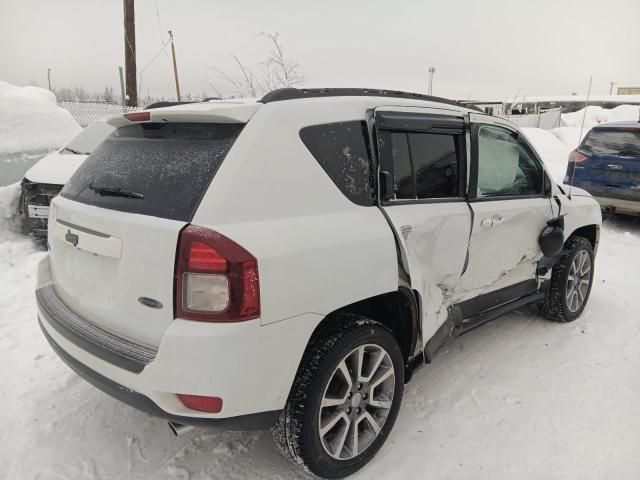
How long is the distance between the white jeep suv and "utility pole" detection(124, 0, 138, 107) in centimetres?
1108

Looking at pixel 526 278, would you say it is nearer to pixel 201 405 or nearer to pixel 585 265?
pixel 585 265

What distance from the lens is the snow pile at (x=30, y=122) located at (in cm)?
714

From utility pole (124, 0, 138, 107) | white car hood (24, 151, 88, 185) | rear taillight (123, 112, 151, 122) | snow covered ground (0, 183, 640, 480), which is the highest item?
utility pole (124, 0, 138, 107)

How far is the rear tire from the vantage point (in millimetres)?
4188

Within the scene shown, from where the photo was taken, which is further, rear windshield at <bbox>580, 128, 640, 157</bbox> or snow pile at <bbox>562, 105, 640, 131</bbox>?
snow pile at <bbox>562, 105, 640, 131</bbox>

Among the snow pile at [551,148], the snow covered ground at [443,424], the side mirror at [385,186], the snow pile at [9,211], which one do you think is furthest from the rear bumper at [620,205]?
the snow pile at [9,211]

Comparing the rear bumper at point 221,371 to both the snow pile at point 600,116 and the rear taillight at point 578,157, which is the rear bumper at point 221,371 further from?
the snow pile at point 600,116

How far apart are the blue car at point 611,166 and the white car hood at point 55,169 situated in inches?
299

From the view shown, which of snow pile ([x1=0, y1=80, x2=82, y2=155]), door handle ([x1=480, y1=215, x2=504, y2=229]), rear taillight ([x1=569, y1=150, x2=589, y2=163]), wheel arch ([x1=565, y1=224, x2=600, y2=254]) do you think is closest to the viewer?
door handle ([x1=480, y1=215, x2=504, y2=229])

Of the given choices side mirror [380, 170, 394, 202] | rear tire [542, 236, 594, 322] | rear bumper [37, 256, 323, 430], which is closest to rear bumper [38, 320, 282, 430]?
rear bumper [37, 256, 323, 430]

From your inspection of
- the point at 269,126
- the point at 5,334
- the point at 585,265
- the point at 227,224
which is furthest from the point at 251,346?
the point at 585,265

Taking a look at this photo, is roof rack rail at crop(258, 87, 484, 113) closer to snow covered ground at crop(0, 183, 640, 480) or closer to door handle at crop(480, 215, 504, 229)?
door handle at crop(480, 215, 504, 229)

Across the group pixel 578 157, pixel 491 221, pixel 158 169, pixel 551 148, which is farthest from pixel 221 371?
pixel 551 148

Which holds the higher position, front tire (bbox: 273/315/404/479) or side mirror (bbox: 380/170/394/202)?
side mirror (bbox: 380/170/394/202)
